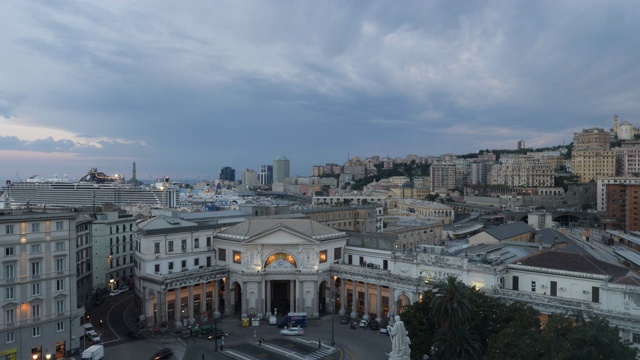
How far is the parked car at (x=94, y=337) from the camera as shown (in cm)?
5431

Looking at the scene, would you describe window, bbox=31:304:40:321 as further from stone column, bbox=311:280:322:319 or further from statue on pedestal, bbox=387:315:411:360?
statue on pedestal, bbox=387:315:411:360

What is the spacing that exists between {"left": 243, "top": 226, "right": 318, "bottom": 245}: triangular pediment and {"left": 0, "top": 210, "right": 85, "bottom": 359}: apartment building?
74.0 feet

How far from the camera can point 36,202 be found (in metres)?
183

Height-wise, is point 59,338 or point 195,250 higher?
point 195,250

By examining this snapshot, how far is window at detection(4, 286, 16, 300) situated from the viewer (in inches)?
1823

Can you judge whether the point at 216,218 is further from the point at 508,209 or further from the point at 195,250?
the point at 508,209

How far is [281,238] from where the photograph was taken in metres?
65.5

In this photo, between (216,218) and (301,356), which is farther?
(216,218)

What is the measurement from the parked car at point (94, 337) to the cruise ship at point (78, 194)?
12674cm

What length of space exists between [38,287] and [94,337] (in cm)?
1003

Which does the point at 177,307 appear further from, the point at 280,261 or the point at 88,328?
the point at 280,261

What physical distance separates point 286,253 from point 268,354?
17804 millimetres

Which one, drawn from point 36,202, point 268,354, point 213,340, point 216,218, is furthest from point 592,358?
point 36,202

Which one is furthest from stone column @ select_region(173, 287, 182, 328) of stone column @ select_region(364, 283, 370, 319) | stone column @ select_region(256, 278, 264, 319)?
stone column @ select_region(364, 283, 370, 319)
